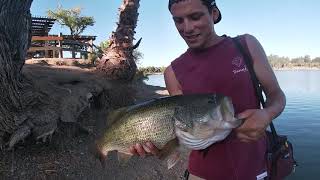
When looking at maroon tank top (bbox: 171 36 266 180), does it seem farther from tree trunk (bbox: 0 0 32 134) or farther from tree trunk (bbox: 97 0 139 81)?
tree trunk (bbox: 97 0 139 81)

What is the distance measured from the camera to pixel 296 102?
89.7ft

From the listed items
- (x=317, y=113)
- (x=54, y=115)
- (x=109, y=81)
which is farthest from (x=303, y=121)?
(x=54, y=115)

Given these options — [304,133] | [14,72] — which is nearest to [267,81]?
[14,72]

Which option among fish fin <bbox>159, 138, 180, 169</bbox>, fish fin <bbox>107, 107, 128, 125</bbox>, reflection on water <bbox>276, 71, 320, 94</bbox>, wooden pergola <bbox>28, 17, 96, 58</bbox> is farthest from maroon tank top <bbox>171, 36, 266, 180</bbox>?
reflection on water <bbox>276, 71, 320, 94</bbox>

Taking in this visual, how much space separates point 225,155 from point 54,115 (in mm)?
6532

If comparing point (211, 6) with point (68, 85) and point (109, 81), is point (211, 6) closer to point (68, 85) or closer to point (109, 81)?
point (68, 85)

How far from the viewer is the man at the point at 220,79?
2949 millimetres

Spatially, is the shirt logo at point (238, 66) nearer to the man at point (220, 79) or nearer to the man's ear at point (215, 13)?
the man at point (220, 79)

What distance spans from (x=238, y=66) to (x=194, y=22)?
0.44 m

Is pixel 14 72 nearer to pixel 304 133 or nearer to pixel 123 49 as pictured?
pixel 123 49

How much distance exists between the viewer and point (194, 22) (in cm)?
307

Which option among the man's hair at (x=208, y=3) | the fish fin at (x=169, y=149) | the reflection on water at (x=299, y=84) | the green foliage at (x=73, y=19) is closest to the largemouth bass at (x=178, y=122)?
the fish fin at (x=169, y=149)

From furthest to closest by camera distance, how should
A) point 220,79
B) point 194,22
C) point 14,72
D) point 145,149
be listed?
point 14,72
point 194,22
point 220,79
point 145,149

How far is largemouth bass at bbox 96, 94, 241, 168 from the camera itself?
259cm
